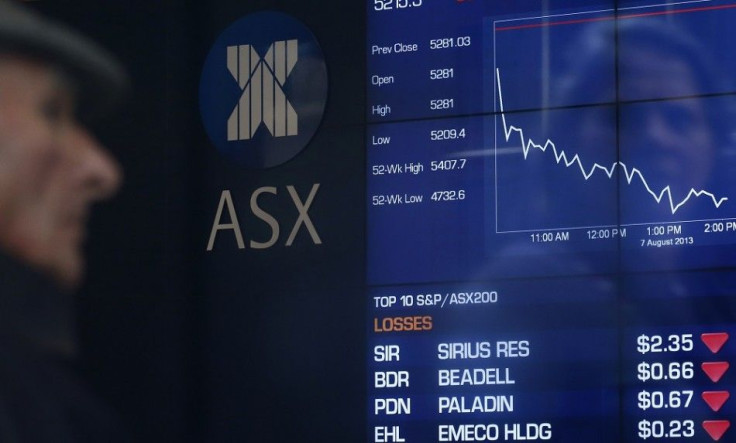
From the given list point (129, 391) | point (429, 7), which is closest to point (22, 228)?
point (129, 391)

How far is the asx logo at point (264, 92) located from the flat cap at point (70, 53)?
255 millimetres

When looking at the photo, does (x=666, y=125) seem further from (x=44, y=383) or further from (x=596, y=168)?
(x=44, y=383)

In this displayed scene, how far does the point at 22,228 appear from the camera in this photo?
3.14m

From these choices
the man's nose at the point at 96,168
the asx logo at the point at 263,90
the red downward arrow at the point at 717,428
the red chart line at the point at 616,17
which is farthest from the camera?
the man's nose at the point at 96,168

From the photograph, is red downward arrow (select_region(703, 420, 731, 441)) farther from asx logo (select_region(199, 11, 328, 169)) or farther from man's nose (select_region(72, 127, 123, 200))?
man's nose (select_region(72, 127, 123, 200))

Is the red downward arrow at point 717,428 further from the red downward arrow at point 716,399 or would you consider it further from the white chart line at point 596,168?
the white chart line at point 596,168

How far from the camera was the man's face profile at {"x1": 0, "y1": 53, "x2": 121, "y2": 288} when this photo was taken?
311 cm

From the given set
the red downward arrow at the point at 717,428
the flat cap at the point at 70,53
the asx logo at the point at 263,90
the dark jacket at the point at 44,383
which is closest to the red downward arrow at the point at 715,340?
the red downward arrow at the point at 717,428

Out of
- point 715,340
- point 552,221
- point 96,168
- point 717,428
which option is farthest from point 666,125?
point 96,168

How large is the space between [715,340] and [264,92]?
0.95 metres

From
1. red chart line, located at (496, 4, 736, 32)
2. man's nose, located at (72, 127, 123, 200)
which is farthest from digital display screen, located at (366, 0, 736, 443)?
man's nose, located at (72, 127, 123, 200)

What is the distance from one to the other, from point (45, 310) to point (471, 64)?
95 centimetres

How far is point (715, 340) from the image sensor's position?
2.63 meters

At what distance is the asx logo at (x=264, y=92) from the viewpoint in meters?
2.97
